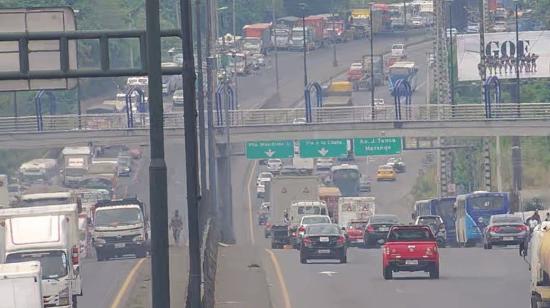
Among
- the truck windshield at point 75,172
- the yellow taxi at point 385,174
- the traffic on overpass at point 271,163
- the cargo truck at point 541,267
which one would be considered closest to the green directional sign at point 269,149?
the traffic on overpass at point 271,163

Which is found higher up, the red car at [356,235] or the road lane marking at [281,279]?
the road lane marking at [281,279]

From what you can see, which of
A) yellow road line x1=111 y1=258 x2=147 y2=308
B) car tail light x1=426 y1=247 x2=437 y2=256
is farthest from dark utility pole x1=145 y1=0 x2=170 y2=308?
car tail light x1=426 y1=247 x2=437 y2=256

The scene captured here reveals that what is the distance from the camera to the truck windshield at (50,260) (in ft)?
126

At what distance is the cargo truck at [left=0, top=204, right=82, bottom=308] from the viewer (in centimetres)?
3824

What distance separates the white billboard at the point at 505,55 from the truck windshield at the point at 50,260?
6431 cm

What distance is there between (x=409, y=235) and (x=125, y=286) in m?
7.51

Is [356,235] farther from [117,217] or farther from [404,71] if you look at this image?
[404,71]

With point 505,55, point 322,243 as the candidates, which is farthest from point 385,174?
point 322,243

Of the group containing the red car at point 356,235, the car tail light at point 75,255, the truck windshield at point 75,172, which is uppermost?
the car tail light at point 75,255

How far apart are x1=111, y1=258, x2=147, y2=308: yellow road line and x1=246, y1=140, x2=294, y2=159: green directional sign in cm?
2882

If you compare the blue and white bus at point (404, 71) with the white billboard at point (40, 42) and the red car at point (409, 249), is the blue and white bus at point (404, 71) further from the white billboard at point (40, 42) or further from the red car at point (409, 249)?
the white billboard at point (40, 42)

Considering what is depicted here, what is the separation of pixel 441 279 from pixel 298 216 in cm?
2803

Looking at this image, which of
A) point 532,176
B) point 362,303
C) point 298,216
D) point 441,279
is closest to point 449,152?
point 532,176

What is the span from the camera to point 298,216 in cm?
7556
